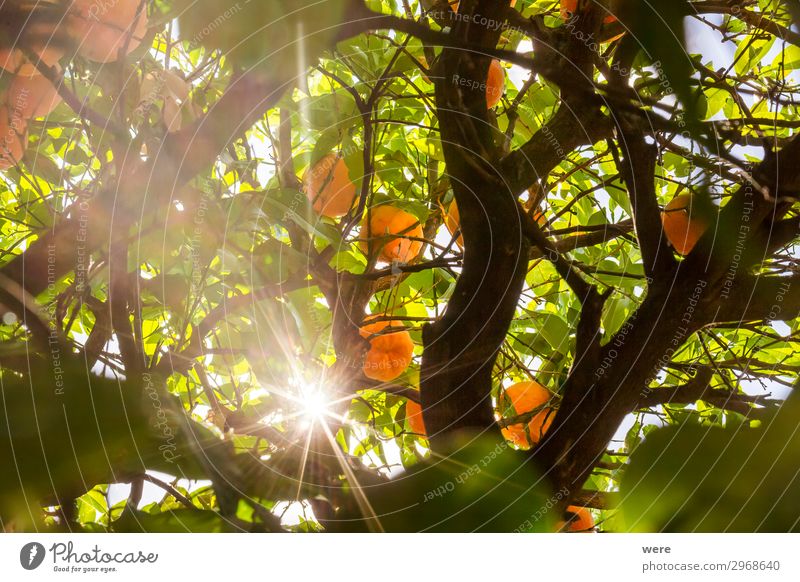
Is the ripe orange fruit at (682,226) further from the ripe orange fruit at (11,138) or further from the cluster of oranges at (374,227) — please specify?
the ripe orange fruit at (11,138)

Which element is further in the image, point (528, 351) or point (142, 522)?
point (528, 351)

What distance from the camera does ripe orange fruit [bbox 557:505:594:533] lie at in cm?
46

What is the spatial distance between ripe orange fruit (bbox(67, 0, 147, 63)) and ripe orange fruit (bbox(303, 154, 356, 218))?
5.9 inches

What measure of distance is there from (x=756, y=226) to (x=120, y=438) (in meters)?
0.46

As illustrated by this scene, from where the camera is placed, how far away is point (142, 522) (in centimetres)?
43

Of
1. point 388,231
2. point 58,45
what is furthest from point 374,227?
point 58,45

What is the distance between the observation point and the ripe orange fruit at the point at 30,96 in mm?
434

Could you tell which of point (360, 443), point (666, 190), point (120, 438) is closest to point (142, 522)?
point (120, 438)
